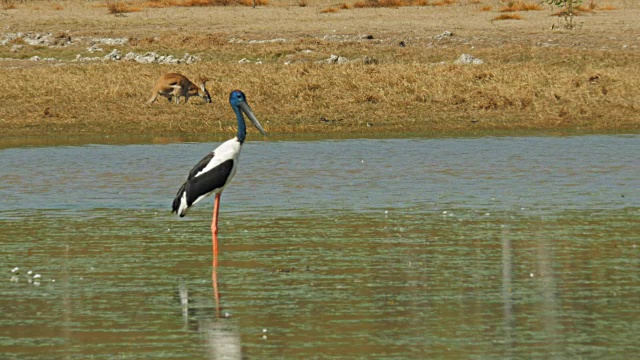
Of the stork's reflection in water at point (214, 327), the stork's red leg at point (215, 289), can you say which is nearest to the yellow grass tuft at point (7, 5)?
the stork's red leg at point (215, 289)

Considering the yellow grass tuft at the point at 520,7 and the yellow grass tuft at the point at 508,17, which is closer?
the yellow grass tuft at the point at 508,17

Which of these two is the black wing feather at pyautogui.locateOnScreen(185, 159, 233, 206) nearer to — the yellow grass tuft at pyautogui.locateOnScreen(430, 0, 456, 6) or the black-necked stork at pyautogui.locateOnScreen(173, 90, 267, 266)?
the black-necked stork at pyautogui.locateOnScreen(173, 90, 267, 266)

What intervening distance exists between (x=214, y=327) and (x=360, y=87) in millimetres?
15293

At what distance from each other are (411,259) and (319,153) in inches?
319

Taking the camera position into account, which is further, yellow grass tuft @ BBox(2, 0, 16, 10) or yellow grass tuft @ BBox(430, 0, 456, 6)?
yellow grass tuft @ BBox(2, 0, 16, 10)

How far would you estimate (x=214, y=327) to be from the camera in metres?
7.14

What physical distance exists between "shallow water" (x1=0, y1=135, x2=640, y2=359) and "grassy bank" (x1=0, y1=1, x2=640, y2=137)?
3533mm

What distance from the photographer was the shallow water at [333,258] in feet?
22.4

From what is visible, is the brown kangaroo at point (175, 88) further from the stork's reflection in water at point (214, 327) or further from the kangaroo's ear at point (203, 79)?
the stork's reflection in water at point (214, 327)

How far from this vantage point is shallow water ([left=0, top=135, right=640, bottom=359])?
682 centimetres

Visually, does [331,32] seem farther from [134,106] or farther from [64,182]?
[64,182]

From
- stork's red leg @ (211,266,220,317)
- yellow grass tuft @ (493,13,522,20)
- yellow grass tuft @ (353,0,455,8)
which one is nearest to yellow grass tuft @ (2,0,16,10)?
yellow grass tuft @ (353,0,455,8)

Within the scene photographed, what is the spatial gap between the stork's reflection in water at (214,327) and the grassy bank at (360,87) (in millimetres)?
12270

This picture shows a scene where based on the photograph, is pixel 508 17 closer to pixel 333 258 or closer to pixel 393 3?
pixel 393 3
